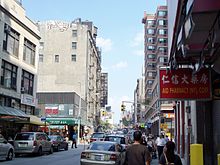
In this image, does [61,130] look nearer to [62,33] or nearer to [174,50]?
[62,33]

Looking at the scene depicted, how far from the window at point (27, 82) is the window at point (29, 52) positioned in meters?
1.55

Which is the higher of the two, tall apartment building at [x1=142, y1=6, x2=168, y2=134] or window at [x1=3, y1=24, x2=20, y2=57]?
tall apartment building at [x1=142, y1=6, x2=168, y2=134]

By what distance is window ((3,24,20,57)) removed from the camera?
37.8 metres

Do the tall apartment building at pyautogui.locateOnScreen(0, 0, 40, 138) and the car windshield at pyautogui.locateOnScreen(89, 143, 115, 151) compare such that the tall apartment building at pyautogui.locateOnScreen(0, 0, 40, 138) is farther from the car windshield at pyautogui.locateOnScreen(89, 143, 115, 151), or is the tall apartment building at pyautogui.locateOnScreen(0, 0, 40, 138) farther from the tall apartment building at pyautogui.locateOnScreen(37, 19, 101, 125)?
the tall apartment building at pyautogui.locateOnScreen(37, 19, 101, 125)

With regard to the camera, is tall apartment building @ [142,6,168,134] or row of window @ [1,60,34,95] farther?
tall apartment building @ [142,6,168,134]

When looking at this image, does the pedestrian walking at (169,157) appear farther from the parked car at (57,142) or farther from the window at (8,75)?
the window at (8,75)

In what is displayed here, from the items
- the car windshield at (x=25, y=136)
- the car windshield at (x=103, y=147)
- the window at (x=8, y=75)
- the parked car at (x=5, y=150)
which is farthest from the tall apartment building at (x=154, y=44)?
the car windshield at (x=103, y=147)

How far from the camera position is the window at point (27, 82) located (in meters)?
43.0

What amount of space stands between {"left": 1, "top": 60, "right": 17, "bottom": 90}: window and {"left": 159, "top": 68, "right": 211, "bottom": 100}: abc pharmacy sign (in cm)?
2832

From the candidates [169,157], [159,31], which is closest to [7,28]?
[169,157]

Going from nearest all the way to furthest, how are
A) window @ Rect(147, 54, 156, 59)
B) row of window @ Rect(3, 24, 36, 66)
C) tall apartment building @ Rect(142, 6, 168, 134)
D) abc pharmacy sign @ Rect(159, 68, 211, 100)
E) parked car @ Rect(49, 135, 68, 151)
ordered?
abc pharmacy sign @ Rect(159, 68, 211, 100), parked car @ Rect(49, 135, 68, 151), row of window @ Rect(3, 24, 36, 66), tall apartment building @ Rect(142, 6, 168, 134), window @ Rect(147, 54, 156, 59)

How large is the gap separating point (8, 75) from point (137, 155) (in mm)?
32850

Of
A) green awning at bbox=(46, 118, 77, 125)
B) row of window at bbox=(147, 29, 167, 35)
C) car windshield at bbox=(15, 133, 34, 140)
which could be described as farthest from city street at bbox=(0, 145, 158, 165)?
row of window at bbox=(147, 29, 167, 35)

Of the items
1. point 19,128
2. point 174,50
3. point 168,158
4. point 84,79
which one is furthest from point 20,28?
point 84,79
